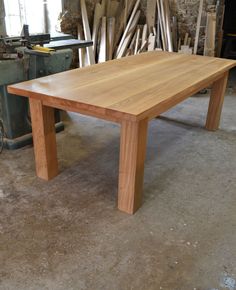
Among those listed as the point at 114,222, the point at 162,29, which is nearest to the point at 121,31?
the point at 162,29

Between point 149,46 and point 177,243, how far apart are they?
375cm

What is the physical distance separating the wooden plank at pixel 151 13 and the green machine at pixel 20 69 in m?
2.43

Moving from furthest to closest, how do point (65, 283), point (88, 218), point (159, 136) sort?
point (159, 136) → point (88, 218) → point (65, 283)

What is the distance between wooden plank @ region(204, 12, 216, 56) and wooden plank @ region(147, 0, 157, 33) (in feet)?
2.88

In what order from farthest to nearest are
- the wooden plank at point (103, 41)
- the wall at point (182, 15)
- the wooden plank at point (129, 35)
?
the wooden plank at point (129, 35) → the wooden plank at point (103, 41) → the wall at point (182, 15)

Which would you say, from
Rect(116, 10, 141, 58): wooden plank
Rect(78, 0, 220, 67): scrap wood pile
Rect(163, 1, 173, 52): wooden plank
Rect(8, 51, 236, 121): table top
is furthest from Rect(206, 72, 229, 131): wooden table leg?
Rect(116, 10, 141, 58): wooden plank

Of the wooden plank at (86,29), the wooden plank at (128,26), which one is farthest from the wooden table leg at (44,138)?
the wooden plank at (128,26)

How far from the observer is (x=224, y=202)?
2.16 meters

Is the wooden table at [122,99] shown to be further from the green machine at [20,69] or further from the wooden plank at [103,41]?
the wooden plank at [103,41]

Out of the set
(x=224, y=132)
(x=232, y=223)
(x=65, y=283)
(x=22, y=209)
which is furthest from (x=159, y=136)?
(x=65, y=283)

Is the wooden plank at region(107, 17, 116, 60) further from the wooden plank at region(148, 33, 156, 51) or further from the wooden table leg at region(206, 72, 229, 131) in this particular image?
the wooden table leg at region(206, 72, 229, 131)

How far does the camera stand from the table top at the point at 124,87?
1741 millimetres

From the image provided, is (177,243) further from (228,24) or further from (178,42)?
(228,24)

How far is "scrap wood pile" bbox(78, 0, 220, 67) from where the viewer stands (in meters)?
4.77
